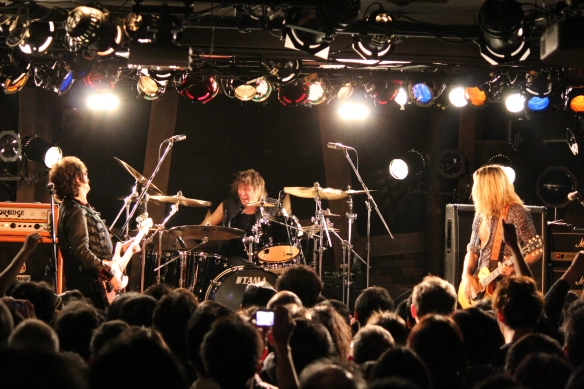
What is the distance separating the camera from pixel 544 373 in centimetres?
242

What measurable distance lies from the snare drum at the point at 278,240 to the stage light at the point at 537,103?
349 centimetres

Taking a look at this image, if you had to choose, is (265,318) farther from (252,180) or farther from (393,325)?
(252,180)

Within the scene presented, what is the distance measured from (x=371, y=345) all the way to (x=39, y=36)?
4855 millimetres

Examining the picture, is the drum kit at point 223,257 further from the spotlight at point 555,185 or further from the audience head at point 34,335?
the audience head at point 34,335

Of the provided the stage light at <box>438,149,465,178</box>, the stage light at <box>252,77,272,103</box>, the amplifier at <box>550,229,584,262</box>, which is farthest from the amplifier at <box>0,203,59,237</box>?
the amplifier at <box>550,229,584,262</box>

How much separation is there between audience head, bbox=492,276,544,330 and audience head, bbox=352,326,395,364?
0.81m

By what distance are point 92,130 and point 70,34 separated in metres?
5.06

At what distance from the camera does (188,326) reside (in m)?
3.11

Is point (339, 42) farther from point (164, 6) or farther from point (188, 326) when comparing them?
point (188, 326)

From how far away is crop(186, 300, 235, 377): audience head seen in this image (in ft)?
9.53

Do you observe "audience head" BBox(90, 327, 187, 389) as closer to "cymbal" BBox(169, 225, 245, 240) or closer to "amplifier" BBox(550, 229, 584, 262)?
"cymbal" BBox(169, 225, 245, 240)

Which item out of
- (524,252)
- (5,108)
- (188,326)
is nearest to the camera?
(188,326)

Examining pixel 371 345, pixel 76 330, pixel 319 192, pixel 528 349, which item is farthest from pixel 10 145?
pixel 528 349

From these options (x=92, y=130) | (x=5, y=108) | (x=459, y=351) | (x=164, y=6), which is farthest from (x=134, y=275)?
(x=459, y=351)
